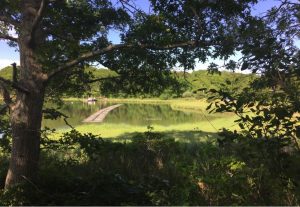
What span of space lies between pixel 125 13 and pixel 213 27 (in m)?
3.09

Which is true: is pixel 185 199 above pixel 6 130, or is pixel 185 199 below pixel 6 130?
below

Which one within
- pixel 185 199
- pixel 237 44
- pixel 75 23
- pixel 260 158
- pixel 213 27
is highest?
pixel 75 23

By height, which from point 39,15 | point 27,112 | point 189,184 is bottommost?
point 189,184

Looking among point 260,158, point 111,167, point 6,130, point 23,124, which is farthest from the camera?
point 111,167

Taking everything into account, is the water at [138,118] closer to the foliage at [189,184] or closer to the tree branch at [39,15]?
the foliage at [189,184]

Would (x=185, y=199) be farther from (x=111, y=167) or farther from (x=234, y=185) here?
(x=111, y=167)

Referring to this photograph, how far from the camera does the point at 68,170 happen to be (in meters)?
7.04

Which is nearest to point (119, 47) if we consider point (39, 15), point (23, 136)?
point (39, 15)

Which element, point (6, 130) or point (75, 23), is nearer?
point (6, 130)

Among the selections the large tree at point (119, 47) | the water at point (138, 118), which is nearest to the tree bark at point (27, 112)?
the large tree at point (119, 47)

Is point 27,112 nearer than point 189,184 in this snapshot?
No

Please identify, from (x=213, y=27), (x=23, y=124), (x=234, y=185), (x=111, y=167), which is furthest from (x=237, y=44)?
(x=111, y=167)

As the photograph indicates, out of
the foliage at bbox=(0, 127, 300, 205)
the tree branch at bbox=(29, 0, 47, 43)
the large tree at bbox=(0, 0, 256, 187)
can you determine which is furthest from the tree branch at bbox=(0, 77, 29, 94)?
the foliage at bbox=(0, 127, 300, 205)

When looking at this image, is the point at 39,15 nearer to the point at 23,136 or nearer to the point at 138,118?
the point at 23,136
